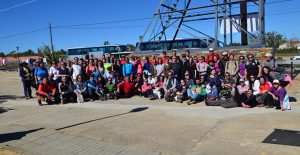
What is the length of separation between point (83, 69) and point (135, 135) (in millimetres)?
7005

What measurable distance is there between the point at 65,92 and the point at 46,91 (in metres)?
0.74

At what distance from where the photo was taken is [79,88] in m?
12.5

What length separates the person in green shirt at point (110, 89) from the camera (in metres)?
12.7

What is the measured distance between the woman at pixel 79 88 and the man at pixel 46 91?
2.79 feet

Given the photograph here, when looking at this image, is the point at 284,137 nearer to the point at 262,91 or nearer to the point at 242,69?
the point at 262,91

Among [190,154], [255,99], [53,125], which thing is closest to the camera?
[190,154]

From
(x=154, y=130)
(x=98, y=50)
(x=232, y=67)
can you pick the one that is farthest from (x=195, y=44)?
(x=154, y=130)

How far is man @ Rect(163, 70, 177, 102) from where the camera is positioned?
11.3m

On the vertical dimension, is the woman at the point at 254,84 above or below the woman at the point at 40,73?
below

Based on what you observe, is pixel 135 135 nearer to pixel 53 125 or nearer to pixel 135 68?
pixel 53 125

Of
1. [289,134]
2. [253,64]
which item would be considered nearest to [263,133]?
[289,134]

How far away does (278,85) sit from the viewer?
8.92 m

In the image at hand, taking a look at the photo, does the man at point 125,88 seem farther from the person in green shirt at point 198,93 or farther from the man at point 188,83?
the person in green shirt at point 198,93

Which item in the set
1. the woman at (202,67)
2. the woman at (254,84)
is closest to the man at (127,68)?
the woman at (202,67)
